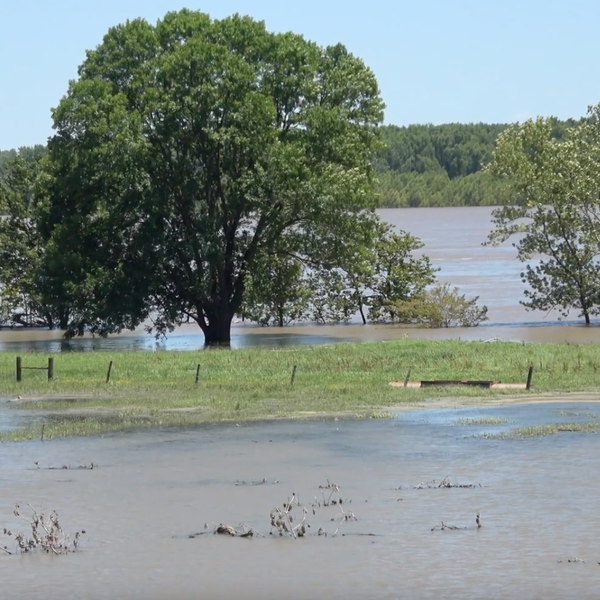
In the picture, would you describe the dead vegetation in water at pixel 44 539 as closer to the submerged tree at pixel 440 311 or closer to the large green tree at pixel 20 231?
the large green tree at pixel 20 231

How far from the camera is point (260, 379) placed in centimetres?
3409

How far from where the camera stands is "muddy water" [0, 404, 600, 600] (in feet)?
47.8

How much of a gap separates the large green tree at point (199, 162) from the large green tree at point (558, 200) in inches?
295

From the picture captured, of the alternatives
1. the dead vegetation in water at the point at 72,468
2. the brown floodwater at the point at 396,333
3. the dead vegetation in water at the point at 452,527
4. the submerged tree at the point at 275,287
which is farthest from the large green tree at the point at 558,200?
the dead vegetation in water at the point at 452,527

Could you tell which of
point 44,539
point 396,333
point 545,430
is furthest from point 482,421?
point 396,333

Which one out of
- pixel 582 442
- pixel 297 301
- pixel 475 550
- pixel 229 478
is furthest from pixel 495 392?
pixel 297 301

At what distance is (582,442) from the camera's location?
2345cm

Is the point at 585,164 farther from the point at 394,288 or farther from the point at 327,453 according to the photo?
the point at 327,453

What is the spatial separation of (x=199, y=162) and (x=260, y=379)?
636 inches

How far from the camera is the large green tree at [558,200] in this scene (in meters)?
53.1

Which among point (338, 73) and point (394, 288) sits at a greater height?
point (338, 73)

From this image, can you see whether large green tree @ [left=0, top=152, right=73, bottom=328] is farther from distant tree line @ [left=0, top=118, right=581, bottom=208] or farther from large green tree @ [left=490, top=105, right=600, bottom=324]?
distant tree line @ [left=0, top=118, right=581, bottom=208]

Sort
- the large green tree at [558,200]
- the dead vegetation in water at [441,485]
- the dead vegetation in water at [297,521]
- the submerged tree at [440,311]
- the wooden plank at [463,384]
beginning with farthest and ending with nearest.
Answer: the submerged tree at [440,311], the large green tree at [558,200], the wooden plank at [463,384], the dead vegetation in water at [441,485], the dead vegetation in water at [297,521]

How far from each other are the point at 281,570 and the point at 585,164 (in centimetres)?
4129
